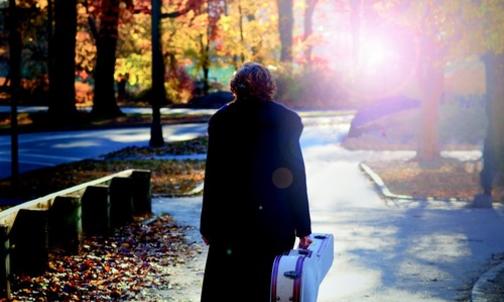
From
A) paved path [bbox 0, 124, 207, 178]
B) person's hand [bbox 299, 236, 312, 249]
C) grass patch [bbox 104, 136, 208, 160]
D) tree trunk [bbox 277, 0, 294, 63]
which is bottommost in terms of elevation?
paved path [bbox 0, 124, 207, 178]

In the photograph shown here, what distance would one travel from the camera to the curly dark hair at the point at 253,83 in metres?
5.80

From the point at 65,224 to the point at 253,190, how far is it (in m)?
5.42

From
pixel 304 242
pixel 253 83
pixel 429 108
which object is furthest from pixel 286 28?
pixel 253 83

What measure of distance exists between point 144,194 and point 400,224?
377cm

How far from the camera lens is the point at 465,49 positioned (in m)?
18.3

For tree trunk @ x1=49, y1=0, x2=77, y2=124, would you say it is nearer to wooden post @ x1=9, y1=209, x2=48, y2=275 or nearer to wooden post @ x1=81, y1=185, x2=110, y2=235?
wooden post @ x1=81, y1=185, x2=110, y2=235

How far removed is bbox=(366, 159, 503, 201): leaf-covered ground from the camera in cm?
1799

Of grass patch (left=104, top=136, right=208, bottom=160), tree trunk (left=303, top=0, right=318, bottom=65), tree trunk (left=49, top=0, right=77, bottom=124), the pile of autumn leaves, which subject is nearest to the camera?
the pile of autumn leaves

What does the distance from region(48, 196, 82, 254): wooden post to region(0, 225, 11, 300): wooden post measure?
7.16 ft

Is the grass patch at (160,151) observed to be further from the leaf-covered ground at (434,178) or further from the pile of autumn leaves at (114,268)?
the pile of autumn leaves at (114,268)

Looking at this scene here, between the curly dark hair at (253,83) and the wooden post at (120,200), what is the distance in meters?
7.68

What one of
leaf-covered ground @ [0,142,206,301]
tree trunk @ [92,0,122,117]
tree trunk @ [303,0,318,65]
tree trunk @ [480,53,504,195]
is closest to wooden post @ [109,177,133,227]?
leaf-covered ground @ [0,142,206,301]

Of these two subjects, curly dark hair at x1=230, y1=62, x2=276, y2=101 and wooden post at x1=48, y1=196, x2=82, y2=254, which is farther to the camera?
wooden post at x1=48, y1=196, x2=82, y2=254

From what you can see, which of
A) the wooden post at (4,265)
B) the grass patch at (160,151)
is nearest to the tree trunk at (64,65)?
the grass patch at (160,151)
